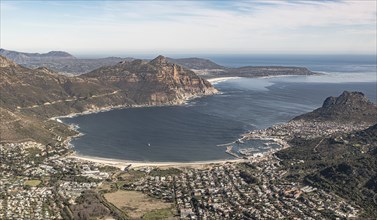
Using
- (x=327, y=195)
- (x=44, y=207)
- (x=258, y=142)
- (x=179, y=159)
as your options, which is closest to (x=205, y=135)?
(x=258, y=142)

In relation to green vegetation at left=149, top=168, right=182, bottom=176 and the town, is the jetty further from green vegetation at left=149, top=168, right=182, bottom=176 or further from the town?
green vegetation at left=149, top=168, right=182, bottom=176

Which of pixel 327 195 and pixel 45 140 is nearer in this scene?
pixel 327 195

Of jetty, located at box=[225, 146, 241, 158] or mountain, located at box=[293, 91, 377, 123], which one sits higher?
mountain, located at box=[293, 91, 377, 123]

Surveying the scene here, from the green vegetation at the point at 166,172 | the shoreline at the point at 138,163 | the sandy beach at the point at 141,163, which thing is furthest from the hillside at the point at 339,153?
the green vegetation at the point at 166,172

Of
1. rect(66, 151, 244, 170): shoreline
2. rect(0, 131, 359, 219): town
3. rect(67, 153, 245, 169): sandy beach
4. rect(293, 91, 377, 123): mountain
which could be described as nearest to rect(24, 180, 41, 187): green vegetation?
rect(0, 131, 359, 219): town

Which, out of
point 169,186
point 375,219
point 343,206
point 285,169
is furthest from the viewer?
point 285,169

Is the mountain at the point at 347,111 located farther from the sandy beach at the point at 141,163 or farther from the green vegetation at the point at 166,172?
the green vegetation at the point at 166,172

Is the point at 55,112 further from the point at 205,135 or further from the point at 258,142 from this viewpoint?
the point at 258,142
